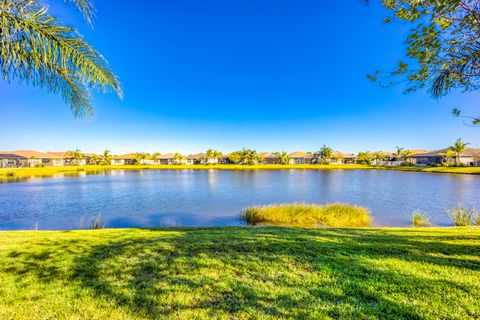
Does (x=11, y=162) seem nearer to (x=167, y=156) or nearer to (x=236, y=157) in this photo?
(x=167, y=156)

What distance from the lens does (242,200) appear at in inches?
915

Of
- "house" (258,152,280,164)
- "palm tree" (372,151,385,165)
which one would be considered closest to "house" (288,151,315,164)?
"house" (258,152,280,164)

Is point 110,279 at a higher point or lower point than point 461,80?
lower

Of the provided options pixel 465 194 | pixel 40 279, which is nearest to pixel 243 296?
pixel 40 279

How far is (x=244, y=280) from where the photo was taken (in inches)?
159

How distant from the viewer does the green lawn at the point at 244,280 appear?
3188mm

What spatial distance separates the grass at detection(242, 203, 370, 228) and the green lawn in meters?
8.51

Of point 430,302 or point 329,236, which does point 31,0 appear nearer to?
point 430,302

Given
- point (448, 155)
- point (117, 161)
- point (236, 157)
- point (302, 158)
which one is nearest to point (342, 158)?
point (302, 158)

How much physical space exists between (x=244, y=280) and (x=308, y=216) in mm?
12249

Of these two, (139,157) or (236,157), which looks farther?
(139,157)

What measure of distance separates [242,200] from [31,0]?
21.0 m

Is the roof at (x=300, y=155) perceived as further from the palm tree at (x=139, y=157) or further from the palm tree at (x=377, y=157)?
the palm tree at (x=139, y=157)

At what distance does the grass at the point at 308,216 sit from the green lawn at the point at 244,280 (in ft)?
27.9
